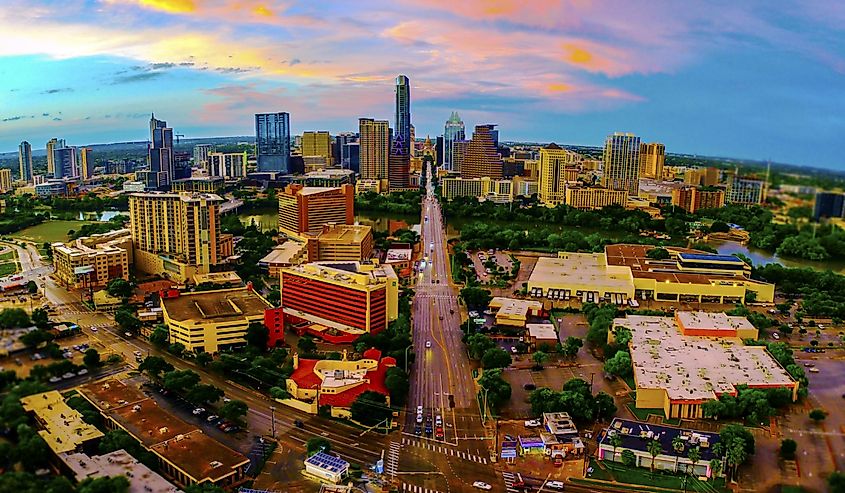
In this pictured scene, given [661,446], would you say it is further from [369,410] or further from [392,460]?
[369,410]

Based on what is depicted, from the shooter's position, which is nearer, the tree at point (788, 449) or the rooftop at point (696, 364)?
the tree at point (788, 449)

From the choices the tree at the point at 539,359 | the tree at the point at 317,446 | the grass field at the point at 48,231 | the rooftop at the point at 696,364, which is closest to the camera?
the tree at the point at 317,446

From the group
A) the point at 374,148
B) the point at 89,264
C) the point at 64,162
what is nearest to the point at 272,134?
the point at 374,148

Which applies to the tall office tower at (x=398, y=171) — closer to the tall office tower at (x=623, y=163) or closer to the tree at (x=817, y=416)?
the tall office tower at (x=623, y=163)

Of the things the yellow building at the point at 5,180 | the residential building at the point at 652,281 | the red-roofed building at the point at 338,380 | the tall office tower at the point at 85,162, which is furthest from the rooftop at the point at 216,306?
the tall office tower at the point at 85,162

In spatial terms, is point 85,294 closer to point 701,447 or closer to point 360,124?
point 701,447

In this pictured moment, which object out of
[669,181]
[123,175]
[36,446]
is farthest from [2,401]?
[123,175]

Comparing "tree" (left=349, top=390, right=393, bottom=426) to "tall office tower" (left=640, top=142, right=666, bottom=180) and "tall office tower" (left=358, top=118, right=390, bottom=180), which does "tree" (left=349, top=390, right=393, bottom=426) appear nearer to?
"tall office tower" (left=640, top=142, right=666, bottom=180)
